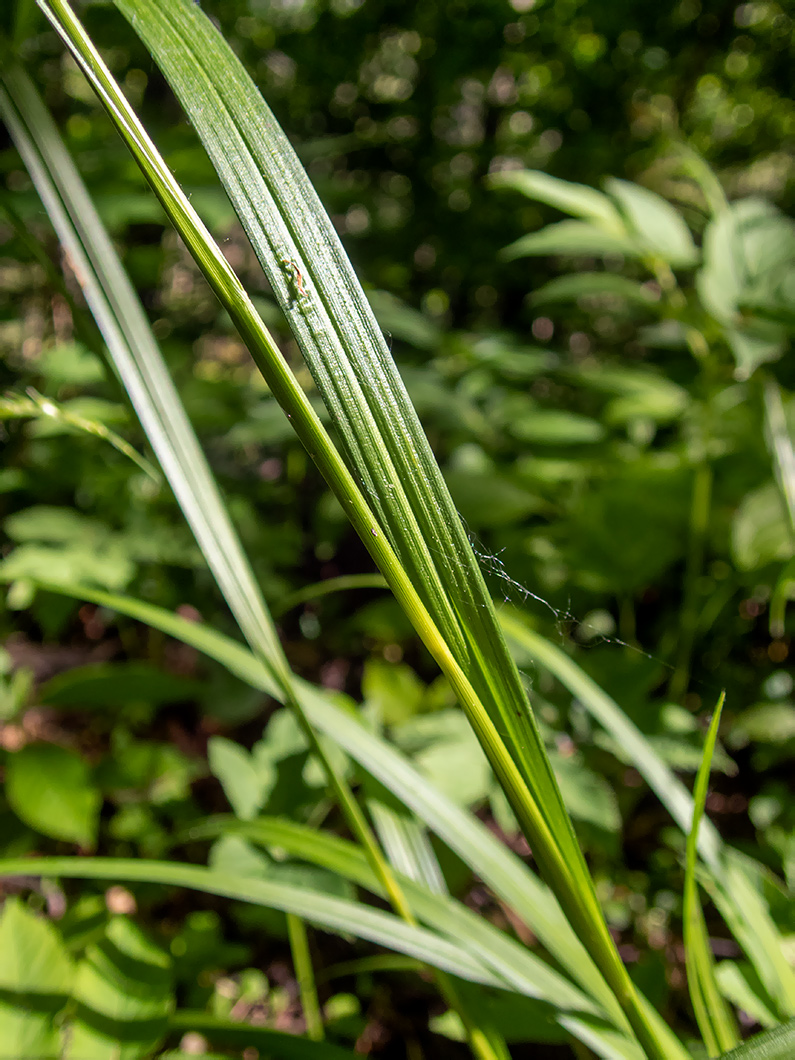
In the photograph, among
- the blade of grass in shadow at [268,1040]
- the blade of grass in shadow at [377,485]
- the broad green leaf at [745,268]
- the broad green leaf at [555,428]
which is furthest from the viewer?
the broad green leaf at [555,428]

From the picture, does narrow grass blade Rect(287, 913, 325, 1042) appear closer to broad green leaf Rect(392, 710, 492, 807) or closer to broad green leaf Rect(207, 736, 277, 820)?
broad green leaf Rect(207, 736, 277, 820)

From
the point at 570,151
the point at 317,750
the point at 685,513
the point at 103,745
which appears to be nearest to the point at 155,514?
the point at 103,745

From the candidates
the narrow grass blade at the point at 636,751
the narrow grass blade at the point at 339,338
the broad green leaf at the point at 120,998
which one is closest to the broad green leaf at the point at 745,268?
the narrow grass blade at the point at 636,751

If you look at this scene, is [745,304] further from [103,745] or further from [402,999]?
[103,745]

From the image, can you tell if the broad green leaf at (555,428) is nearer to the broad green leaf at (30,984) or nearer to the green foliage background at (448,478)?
the green foliage background at (448,478)

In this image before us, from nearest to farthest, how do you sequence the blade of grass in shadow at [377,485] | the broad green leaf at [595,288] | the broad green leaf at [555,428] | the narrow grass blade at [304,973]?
the blade of grass in shadow at [377,485], the narrow grass blade at [304,973], the broad green leaf at [595,288], the broad green leaf at [555,428]
